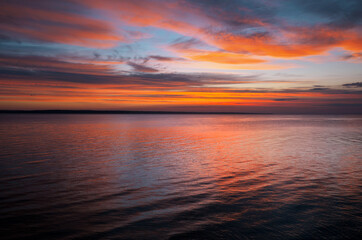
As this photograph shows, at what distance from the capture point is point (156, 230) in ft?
27.5

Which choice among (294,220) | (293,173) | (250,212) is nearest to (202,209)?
(250,212)

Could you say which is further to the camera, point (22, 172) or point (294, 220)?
point (22, 172)

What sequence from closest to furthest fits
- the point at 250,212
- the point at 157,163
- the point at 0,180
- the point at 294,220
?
the point at 294,220, the point at 250,212, the point at 0,180, the point at 157,163

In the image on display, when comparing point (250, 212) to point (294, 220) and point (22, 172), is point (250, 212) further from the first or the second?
point (22, 172)

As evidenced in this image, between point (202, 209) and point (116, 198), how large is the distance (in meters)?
4.18

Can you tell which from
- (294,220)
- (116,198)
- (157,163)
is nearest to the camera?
(294,220)

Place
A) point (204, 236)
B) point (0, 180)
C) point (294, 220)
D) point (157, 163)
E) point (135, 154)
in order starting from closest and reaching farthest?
point (204, 236) < point (294, 220) < point (0, 180) < point (157, 163) < point (135, 154)

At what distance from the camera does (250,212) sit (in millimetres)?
9922

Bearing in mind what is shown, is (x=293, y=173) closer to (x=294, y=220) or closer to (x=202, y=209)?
(x=294, y=220)

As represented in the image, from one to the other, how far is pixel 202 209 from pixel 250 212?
1915 mm

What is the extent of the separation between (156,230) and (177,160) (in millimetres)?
12865

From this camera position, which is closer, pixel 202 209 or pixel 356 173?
pixel 202 209

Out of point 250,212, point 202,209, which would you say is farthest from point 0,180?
point 250,212

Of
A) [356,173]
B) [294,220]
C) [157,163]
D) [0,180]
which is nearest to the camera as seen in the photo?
[294,220]
